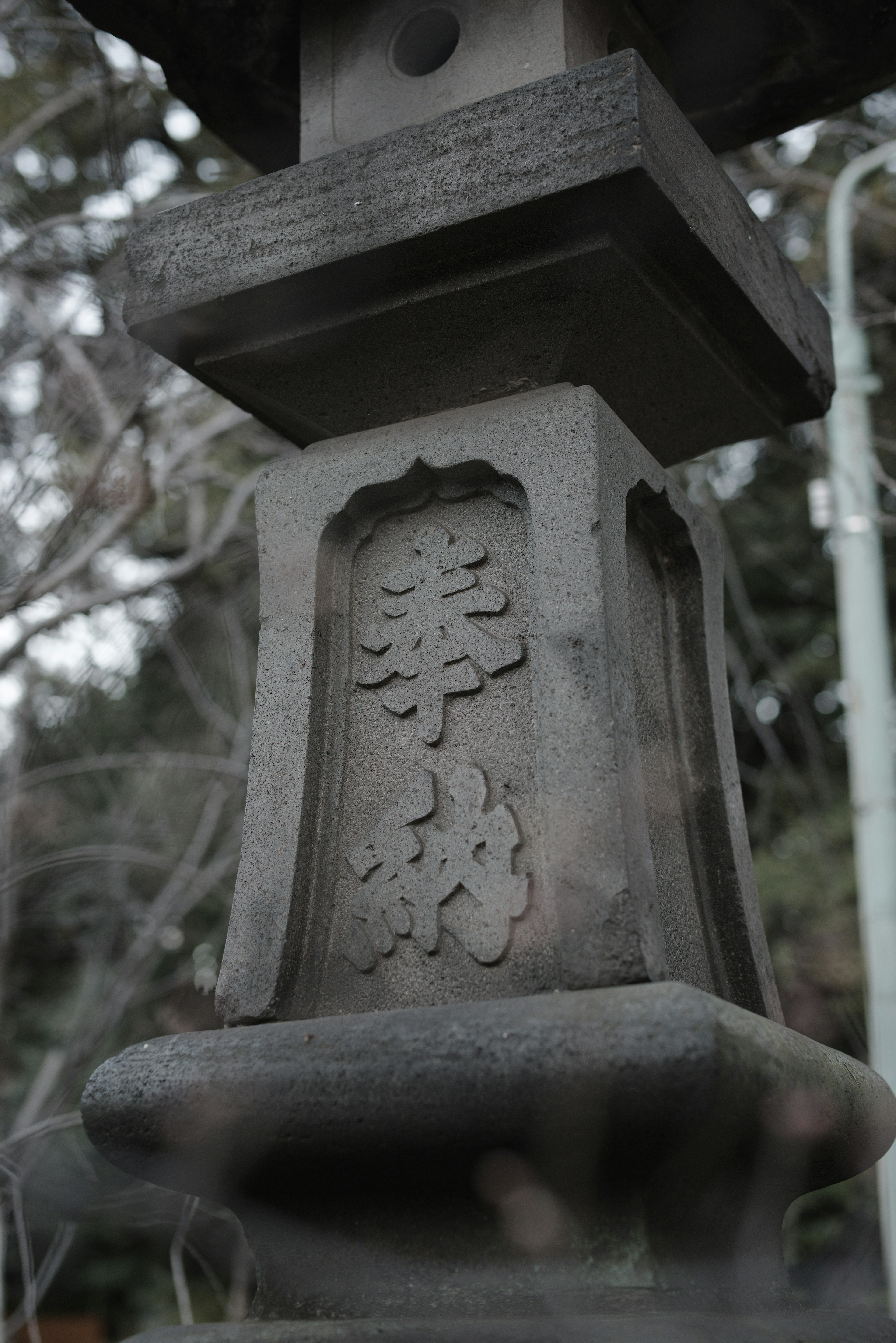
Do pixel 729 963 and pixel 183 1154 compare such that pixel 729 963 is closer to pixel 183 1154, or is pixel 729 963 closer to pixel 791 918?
pixel 183 1154

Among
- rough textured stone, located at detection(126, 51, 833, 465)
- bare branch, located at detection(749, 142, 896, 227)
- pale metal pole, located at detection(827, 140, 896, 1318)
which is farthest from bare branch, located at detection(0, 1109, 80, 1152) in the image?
bare branch, located at detection(749, 142, 896, 227)

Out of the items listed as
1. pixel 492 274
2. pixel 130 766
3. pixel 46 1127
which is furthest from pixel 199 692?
pixel 492 274

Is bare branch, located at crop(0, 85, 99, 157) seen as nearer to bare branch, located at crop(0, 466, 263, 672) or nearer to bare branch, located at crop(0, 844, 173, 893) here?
bare branch, located at crop(0, 466, 263, 672)

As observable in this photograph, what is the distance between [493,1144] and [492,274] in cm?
108

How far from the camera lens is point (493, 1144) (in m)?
1.24

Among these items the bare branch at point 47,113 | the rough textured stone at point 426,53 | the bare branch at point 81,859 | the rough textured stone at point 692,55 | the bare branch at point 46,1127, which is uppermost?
the bare branch at point 47,113

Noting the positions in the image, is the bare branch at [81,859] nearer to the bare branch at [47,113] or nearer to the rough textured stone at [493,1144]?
the rough textured stone at [493,1144]

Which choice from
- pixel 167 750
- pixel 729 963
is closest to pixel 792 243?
pixel 167 750

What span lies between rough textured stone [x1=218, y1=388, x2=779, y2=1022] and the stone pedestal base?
1.11 ft

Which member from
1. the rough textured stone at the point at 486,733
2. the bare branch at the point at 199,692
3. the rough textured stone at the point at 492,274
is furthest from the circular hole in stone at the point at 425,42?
the bare branch at the point at 199,692

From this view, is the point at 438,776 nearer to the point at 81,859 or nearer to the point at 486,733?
the point at 486,733

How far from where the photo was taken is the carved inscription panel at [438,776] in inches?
58.5

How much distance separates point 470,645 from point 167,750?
4004 millimetres

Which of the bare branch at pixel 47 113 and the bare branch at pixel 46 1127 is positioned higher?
the bare branch at pixel 47 113
